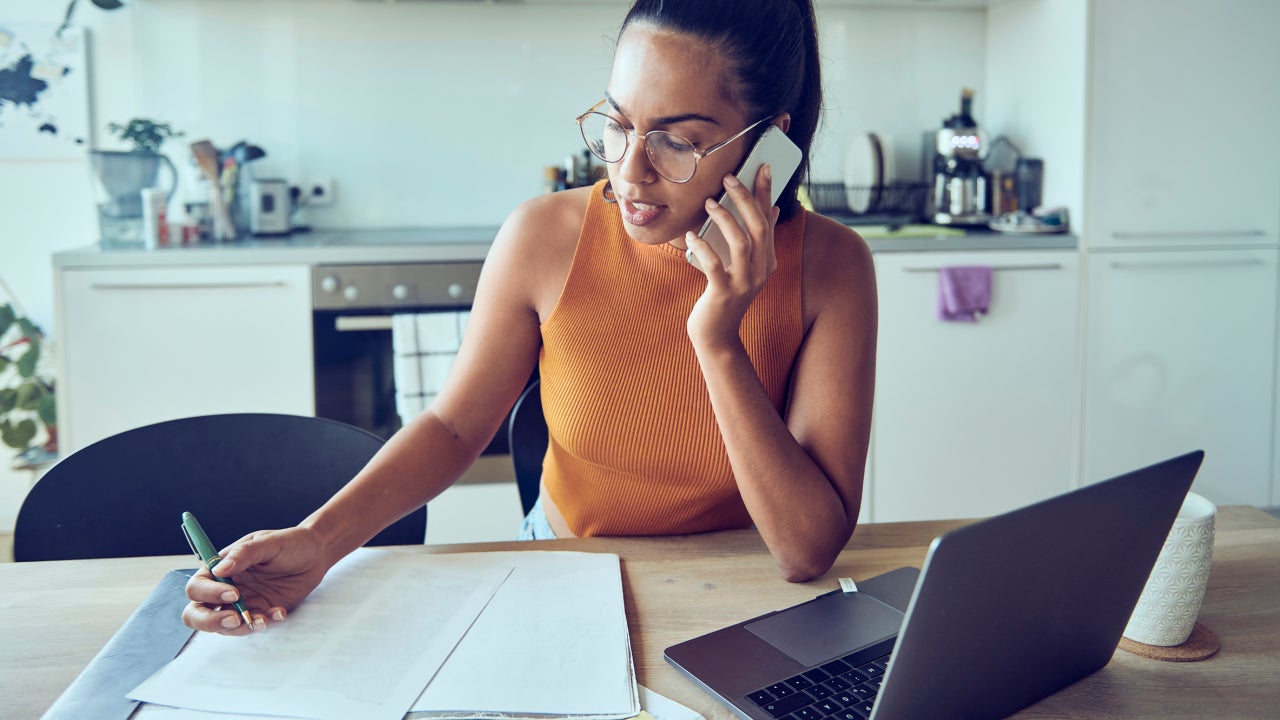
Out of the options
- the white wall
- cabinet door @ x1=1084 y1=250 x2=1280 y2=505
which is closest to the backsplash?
the white wall

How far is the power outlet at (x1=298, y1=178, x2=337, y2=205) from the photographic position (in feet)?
9.98

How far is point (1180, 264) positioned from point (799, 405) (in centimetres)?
205

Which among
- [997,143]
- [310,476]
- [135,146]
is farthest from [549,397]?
[997,143]

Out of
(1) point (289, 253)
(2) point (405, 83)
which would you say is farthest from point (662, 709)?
(2) point (405, 83)

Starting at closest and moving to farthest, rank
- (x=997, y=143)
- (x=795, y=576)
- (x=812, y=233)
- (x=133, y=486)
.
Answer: (x=795, y=576) < (x=133, y=486) < (x=812, y=233) < (x=997, y=143)

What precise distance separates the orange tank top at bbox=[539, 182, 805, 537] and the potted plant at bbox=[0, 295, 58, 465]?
2.12m

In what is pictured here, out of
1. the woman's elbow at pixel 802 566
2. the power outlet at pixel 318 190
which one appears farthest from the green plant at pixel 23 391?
the woman's elbow at pixel 802 566

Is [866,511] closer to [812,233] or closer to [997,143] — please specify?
[997,143]

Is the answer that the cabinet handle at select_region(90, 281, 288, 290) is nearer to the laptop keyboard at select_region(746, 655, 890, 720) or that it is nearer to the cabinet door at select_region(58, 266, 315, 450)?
the cabinet door at select_region(58, 266, 315, 450)

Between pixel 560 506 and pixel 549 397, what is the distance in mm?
145

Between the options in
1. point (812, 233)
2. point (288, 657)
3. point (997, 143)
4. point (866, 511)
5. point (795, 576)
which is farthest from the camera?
point (997, 143)

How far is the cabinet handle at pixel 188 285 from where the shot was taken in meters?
2.44

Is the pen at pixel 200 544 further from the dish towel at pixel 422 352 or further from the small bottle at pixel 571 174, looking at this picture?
the small bottle at pixel 571 174

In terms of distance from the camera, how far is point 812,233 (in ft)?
4.12
